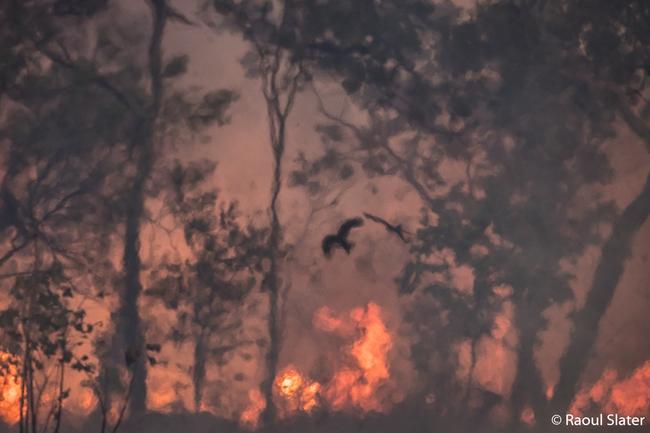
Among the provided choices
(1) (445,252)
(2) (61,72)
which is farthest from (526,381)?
A: (2) (61,72)

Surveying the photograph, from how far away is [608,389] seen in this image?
243 cm

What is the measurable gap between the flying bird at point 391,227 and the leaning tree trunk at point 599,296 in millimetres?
680

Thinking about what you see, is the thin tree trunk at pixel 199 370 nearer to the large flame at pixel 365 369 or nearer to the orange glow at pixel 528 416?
the large flame at pixel 365 369

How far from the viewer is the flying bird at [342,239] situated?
230cm

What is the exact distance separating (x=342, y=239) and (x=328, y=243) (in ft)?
0.16

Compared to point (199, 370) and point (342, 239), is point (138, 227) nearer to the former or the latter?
point (199, 370)

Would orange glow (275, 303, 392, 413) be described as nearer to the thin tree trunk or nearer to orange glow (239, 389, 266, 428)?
orange glow (239, 389, 266, 428)

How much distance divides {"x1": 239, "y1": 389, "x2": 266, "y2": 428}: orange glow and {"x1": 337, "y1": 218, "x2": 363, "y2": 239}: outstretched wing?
568 millimetres

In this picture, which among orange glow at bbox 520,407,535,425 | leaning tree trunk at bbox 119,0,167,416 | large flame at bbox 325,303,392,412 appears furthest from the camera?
orange glow at bbox 520,407,535,425

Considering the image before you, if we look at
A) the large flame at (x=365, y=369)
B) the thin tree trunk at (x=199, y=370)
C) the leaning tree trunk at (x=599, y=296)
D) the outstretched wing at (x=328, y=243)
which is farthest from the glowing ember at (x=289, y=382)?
the leaning tree trunk at (x=599, y=296)

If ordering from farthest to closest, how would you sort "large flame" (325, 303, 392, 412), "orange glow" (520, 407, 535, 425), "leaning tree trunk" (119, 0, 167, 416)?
"orange glow" (520, 407, 535, 425) → "large flame" (325, 303, 392, 412) → "leaning tree trunk" (119, 0, 167, 416)

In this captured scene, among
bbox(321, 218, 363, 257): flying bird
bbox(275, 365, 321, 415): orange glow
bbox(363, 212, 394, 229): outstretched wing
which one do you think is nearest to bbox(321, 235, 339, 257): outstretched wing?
bbox(321, 218, 363, 257): flying bird

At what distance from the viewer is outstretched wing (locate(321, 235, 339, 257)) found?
230 cm

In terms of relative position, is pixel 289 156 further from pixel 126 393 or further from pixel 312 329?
pixel 126 393
